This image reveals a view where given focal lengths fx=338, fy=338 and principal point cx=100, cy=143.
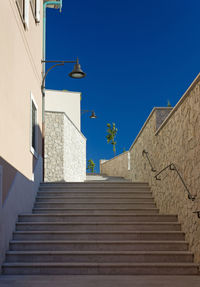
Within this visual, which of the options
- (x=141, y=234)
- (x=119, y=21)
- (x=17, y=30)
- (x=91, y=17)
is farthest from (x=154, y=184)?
(x=119, y=21)

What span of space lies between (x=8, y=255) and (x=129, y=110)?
63.1 meters

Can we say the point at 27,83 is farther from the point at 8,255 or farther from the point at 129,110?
the point at 129,110

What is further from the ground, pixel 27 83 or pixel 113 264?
pixel 27 83

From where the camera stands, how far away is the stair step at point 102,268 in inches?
193

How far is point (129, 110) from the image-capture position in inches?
2648

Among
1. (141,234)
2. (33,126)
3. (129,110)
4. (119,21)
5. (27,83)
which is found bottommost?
(141,234)

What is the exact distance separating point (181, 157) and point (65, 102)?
40.5 ft

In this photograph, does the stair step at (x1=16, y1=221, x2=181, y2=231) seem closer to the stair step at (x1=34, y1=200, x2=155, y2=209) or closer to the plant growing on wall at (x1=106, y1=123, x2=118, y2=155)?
the stair step at (x1=34, y1=200, x2=155, y2=209)

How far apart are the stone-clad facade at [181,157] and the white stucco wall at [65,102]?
9.32 meters

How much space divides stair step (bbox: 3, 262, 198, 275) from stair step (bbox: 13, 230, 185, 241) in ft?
2.49

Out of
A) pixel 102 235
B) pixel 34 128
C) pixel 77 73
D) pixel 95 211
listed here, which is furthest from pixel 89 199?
pixel 77 73

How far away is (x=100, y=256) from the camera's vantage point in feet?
17.1

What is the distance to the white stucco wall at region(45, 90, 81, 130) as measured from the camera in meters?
16.9

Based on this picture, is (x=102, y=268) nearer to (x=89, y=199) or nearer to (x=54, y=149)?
(x=89, y=199)
